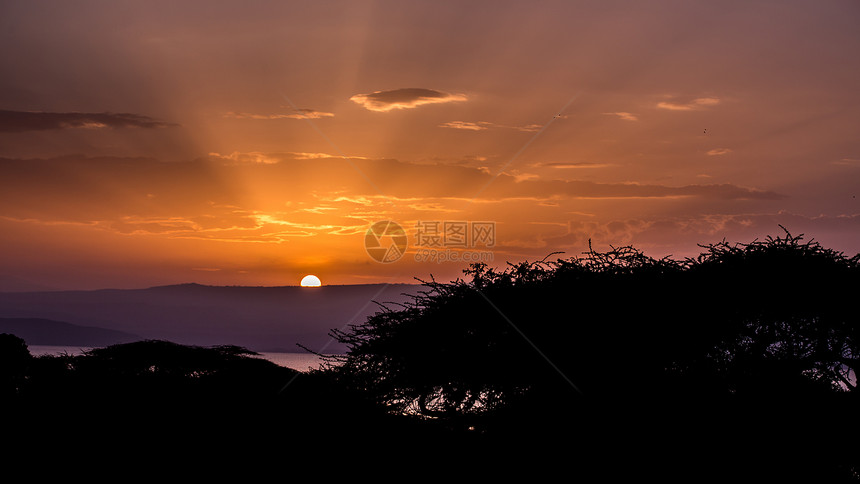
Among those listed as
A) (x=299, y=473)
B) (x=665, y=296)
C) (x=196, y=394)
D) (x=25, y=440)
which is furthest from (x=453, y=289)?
(x=25, y=440)

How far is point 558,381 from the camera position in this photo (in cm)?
1842

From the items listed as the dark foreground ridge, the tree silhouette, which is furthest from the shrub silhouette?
the tree silhouette

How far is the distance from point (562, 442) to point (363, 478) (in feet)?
15.8

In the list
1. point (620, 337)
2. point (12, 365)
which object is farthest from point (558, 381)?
point (12, 365)

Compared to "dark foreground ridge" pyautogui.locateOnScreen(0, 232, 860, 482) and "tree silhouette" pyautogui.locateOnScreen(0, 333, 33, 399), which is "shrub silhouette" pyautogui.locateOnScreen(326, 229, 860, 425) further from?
"tree silhouette" pyautogui.locateOnScreen(0, 333, 33, 399)

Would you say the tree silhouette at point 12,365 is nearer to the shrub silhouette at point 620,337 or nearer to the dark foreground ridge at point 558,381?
the dark foreground ridge at point 558,381

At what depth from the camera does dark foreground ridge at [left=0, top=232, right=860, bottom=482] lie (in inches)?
587

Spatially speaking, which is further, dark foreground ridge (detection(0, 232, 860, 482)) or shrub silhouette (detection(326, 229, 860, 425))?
shrub silhouette (detection(326, 229, 860, 425))

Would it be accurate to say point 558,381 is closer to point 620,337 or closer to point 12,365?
point 620,337

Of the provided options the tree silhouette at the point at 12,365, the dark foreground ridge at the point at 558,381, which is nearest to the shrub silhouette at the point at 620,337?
the dark foreground ridge at the point at 558,381

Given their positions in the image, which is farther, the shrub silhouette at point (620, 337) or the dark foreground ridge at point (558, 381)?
the shrub silhouette at point (620, 337)

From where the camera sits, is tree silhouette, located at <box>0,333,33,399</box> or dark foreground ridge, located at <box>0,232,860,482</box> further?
tree silhouette, located at <box>0,333,33,399</box>

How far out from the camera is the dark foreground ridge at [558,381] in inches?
587

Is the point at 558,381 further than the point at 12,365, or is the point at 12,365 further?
the point at 12,365
